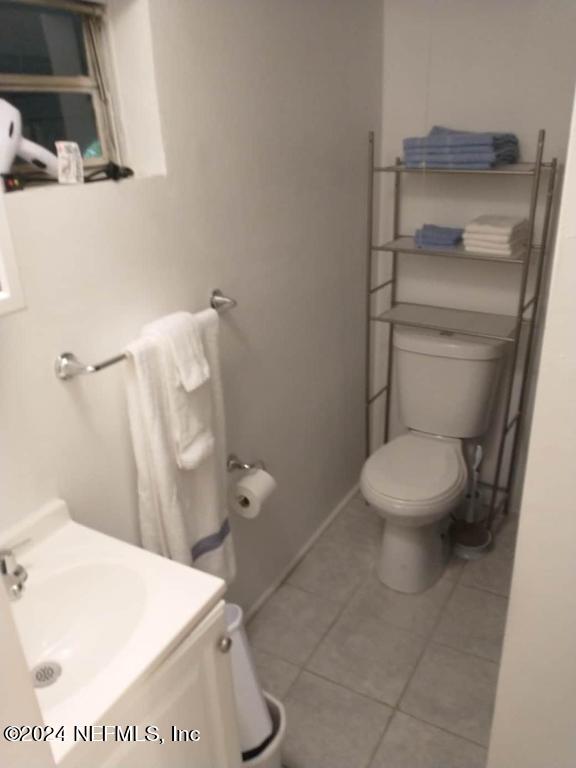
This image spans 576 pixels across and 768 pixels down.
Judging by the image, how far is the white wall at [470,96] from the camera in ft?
6.50

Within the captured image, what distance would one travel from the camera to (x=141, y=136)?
1.43m

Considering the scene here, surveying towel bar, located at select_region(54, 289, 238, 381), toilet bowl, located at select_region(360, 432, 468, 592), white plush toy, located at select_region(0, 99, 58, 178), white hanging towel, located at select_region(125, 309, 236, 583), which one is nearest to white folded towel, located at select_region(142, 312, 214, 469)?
white hanging towel, located at select_region(125, 309, 236, 583)

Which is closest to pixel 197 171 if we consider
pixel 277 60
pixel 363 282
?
pixel 277 60

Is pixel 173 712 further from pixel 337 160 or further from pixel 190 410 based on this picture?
pixel 337 160

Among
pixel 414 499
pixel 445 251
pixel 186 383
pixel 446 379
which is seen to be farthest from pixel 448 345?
pixel 186 383

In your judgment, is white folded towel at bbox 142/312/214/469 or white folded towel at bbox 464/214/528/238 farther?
white folded towel at bbox 464/214/528/238

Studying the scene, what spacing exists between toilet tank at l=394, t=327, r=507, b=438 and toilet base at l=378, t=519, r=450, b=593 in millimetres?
399

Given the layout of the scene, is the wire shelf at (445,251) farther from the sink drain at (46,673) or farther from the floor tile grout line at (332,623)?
the sink drain at (46,673)

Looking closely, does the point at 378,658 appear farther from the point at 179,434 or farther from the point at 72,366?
the point at 72,366

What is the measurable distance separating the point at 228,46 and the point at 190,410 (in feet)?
3.13

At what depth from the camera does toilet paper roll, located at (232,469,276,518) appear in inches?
70.4

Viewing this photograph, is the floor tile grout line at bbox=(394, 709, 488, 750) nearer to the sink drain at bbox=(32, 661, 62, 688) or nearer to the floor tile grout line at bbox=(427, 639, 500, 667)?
the floor tile grout line at bbox=(427, 639, 500, 667)

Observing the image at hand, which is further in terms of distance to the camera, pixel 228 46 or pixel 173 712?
pixel 228 46

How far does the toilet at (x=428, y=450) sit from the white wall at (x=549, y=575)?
3.51 ft
